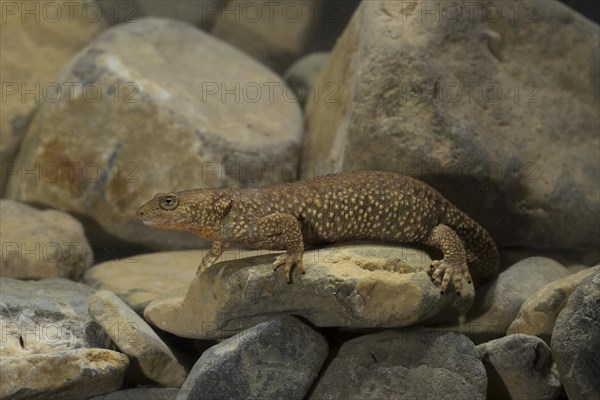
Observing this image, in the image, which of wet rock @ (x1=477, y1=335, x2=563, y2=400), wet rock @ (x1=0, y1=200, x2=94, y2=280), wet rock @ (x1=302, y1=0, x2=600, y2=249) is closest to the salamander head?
wet rock @ (x1=302, y1=0, x2=600, y2=249)

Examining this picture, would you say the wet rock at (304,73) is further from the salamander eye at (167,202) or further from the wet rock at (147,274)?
the salamander eye at (167,202)

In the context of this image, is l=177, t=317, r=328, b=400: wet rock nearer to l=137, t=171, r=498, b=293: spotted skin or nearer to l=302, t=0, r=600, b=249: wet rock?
l=137, t=171, r=498, b=293: spotted skin

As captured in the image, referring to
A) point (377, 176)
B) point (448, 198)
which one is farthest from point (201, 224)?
point (448, 198)

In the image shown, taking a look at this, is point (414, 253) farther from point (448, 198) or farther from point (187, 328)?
point (187, 328)

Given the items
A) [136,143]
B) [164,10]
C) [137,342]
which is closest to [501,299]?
[137,342]

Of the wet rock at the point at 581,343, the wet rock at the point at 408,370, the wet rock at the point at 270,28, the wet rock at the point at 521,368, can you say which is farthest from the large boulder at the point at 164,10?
the wet rock at the point at 581,343
